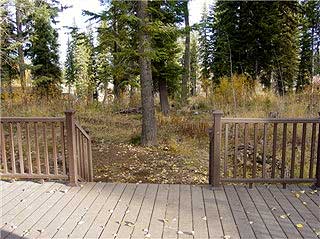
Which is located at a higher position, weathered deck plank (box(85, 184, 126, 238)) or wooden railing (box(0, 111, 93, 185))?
wooden railing (box(0, 111, 93, 185))

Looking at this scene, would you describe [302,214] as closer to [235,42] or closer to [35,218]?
[35,218]

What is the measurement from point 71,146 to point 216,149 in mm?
1980

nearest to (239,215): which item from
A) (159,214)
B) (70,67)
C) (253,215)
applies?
(253,215)

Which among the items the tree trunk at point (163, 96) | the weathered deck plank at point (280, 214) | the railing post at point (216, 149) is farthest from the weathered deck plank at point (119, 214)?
the tree trunk at point (163, 96)

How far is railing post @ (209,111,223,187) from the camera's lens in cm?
418

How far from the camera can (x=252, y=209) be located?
146 inches

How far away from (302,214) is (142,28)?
5.07 metres

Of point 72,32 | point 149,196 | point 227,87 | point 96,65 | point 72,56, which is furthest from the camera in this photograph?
point 72,56

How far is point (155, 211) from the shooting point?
3.67 metres

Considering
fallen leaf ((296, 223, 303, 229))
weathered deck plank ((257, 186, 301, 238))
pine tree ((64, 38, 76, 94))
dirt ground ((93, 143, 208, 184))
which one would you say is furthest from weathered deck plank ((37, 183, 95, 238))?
pine tree ((64, 38, 76, 94))

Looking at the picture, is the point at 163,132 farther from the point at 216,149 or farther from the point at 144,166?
the point at 216,149

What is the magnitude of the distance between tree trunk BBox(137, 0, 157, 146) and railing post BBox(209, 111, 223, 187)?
3188mm

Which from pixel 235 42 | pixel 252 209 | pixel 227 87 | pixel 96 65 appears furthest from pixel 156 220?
pixel 96 65

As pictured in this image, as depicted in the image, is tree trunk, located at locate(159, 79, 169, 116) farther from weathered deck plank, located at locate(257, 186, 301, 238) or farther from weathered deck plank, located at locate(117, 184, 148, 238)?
weathered deck plank, located at locate(257, 186, 301, 238)
